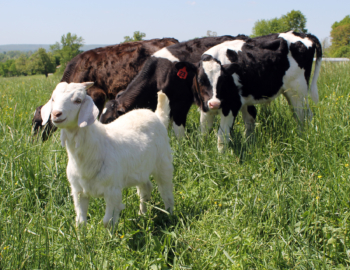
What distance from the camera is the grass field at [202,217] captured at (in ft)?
7.16

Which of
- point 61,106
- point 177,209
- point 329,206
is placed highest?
point 61,106

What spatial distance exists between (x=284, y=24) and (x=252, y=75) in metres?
68.2

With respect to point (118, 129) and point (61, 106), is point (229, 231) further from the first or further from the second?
point (61, 106)

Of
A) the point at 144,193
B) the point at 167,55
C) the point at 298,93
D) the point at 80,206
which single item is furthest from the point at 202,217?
the point at 167,55

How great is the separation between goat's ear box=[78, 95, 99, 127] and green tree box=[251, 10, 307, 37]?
66.6m

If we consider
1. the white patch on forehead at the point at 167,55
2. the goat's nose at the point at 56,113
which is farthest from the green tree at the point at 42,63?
the goat's nose at the point at 56,113

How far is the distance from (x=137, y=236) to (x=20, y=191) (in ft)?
4.41

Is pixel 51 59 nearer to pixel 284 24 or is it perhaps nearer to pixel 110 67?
pixel 284 24

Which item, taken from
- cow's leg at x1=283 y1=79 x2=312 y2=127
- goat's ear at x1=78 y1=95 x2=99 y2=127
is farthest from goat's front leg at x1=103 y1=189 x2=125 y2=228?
cow's leg at x1=283 y1=79 x2=312 y2=127

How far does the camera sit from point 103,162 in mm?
2488

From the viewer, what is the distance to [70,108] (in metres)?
2.15

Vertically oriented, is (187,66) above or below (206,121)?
above

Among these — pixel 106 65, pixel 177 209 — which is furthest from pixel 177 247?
pixel 106 65

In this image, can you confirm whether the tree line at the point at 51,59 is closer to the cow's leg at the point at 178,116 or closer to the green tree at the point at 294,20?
the cow's leg at the point at 178,116
